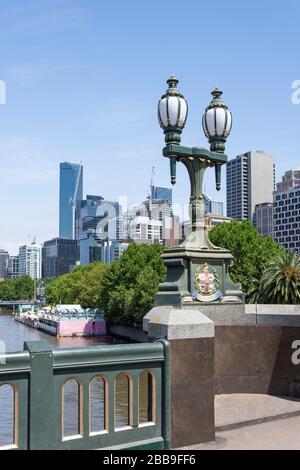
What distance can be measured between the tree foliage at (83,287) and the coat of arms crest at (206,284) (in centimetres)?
8038

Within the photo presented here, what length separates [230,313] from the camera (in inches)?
478

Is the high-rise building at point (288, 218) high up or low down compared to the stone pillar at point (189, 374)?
up

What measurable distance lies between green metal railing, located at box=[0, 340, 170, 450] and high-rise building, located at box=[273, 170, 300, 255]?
6950 inches

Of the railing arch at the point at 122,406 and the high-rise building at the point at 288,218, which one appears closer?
the railing arch at the point at 122,406

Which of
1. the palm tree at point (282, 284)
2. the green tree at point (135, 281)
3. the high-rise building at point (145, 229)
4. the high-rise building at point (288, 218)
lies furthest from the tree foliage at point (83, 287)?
the high-rise building at point (288, 218)

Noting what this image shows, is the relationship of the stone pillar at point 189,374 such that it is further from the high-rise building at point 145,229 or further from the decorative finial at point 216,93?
the high-rise building at point 145,229

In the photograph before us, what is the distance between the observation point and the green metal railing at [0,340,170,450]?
6523 mm

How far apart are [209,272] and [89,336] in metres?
74.7

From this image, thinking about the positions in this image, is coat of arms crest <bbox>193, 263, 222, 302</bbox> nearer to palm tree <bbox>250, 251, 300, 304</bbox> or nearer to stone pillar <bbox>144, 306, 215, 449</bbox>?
stone pillar <bbox>144, 306, 215, 449</bbox>

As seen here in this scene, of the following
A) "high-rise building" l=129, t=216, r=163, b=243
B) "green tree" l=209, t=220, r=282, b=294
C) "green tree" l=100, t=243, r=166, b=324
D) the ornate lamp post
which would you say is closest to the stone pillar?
the ornate lamp post

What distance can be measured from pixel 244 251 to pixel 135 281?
2121 cm

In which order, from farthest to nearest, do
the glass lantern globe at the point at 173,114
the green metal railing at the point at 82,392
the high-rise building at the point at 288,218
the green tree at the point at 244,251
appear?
the high-rise building at the point at 288,218, the green tree at the point at 244,251, the glass lantern globe at the point at 173,114, the green metal railing at the point at 82,392

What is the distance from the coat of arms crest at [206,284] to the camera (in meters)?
11.9
